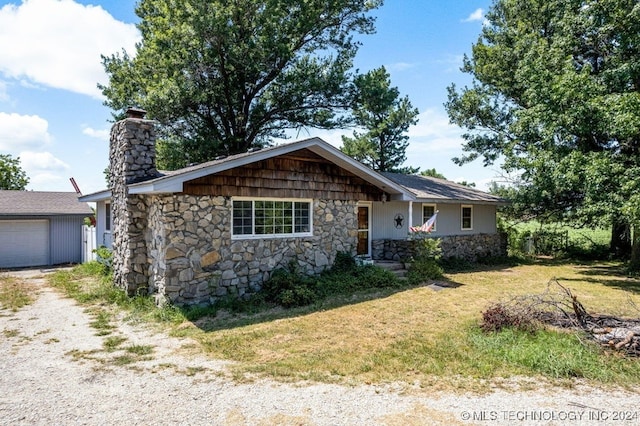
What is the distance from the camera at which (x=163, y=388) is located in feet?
15.3

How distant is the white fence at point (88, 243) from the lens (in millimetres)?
15570

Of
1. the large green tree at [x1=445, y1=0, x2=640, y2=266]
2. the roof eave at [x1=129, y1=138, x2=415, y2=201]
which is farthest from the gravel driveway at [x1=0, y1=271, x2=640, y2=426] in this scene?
the large green tree at [x1=445, y1=0, x2=640, y2=266]

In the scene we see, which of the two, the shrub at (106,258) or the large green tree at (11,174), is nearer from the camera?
the shrub at (106,258)

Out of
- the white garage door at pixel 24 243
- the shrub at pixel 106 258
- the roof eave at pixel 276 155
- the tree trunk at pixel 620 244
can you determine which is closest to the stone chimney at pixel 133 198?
the roof eave at pixel 276 155

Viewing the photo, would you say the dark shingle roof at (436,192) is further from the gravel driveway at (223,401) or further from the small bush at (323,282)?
the gravel driveway at (223,401)

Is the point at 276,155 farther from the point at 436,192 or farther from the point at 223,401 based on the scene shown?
the point at 436,192

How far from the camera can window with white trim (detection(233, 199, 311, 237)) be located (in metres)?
9.41

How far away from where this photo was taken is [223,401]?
4305 mm

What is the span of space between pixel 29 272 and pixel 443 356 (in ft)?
51.6

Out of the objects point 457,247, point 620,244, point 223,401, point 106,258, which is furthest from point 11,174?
point 620,244

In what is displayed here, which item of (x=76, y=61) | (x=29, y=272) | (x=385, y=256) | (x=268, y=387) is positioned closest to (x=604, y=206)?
(x=385, y=256)

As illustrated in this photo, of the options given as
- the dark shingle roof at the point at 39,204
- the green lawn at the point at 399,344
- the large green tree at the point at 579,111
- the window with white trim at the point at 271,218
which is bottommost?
the green lawn at the point at 399,344

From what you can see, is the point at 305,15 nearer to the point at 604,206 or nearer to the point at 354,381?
the point at 604,206

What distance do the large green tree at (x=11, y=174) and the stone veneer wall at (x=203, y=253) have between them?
33.8 m
